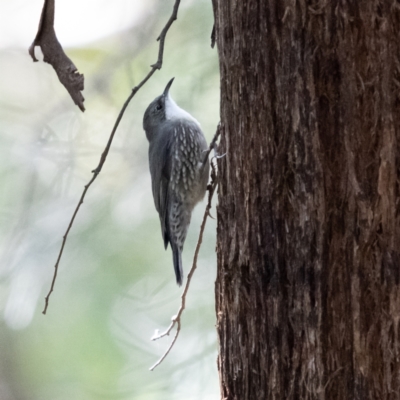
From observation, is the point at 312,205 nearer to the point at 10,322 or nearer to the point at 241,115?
the point at 241,115

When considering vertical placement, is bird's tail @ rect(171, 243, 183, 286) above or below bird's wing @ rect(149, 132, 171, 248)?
below

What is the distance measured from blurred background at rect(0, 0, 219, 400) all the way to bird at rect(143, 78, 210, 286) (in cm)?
38

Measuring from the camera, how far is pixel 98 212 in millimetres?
3404

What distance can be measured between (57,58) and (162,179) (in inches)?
56.1

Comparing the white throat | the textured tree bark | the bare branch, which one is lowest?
the textured tree bark

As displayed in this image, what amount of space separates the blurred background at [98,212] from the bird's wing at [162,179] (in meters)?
0.42

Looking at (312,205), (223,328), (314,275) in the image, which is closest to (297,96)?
(312,205)

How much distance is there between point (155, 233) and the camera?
3.65 m

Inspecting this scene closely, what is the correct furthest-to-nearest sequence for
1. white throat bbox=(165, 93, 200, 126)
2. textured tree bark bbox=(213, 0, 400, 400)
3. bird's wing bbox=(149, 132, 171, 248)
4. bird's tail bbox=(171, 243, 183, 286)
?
white throat bbox=(165, 93, 200, 126) < bird's wing bbox=(149, 132, 171, 248) < bird's tail bbox=(171, 243, 183, 286) < textured tree bark bbox=(213, 0, 400, 400)

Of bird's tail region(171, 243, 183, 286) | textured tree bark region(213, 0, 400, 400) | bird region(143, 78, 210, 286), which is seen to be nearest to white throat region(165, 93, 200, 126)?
bird region(143, 78, 210, 286)

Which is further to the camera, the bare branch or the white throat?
the white throat

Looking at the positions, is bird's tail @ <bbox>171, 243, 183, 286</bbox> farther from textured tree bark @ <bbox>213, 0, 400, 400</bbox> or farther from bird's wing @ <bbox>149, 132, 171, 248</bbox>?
textured tree bark @ <bbox>213, 0, 400, 400</bbox>

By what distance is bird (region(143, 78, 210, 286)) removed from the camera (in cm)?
298

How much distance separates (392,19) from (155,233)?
2.66m
